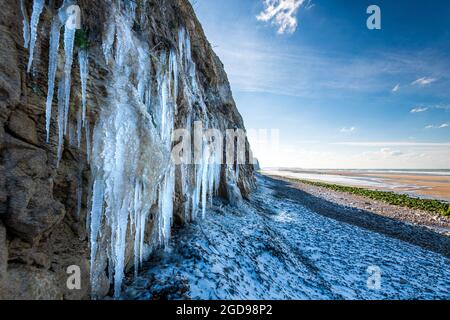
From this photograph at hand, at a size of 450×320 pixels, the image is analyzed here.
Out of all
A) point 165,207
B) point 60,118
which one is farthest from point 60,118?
point 165,207

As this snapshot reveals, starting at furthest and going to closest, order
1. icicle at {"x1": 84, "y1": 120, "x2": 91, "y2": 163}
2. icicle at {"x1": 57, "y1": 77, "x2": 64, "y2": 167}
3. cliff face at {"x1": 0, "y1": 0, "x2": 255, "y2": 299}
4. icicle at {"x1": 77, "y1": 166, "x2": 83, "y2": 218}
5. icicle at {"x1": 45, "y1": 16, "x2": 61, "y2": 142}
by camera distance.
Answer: icicle at {"x1": 84, "y1": 120, "x2": 91, "y2": 163} < icicle at {"x1": 77, "y1": 166, "x2": 83, "y2": 218} < icicle at {"x1": 57, "y1": 77, "x2": 64, "y2": 167} < icicle at {"x1": 45, "y1": 16, "x2": 61, "y2": 142} < cliff face at {"x1": 0, "y1": 0, "x2": 255, "y2": 299}

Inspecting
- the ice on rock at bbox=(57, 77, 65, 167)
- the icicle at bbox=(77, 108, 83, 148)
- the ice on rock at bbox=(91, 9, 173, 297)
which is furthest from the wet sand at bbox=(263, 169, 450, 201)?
the ice on rock at bbox=(57, 77, 65, 167)

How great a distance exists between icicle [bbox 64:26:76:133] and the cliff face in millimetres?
20

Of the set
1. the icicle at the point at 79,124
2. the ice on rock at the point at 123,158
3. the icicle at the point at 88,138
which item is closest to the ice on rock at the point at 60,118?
the icicle at the point at 79,124

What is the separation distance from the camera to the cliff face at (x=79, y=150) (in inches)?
128

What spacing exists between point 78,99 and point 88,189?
1867 millimetres

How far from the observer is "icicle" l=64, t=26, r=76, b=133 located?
4.14 meters

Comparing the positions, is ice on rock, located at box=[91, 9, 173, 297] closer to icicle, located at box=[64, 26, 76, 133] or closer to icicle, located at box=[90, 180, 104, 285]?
icicle, located at box=[90, 180, 104, 285]

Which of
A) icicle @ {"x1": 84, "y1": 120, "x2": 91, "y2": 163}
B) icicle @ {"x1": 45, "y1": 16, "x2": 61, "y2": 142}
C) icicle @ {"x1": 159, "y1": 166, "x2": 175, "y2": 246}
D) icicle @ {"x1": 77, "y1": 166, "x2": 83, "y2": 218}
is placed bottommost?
icicle @ {"x1": 159, "y1": 166, "x2": 175, "y2": 246}

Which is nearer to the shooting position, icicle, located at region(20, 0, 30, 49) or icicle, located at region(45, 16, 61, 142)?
icicle, located at region(20, 0, 30, 49)

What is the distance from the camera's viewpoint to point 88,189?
4.45 metres

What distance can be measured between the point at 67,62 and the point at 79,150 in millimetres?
1717

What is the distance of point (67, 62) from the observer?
4.17 metres
